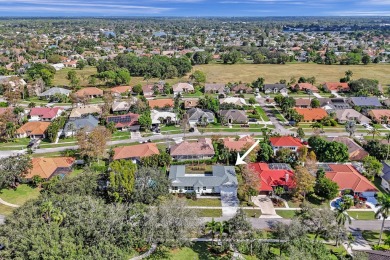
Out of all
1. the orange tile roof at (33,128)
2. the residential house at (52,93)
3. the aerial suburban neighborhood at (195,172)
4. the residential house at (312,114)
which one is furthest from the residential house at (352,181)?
the residential house at (52,93)

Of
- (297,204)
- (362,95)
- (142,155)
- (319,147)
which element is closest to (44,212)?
(142,155)

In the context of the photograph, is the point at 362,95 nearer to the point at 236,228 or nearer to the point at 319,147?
the point at 319,147

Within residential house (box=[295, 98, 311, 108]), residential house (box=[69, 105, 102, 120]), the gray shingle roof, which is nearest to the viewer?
the gray shingle roof

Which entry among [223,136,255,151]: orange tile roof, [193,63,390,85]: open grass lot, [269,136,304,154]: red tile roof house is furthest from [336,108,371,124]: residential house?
[193,63,390,85]: open grass lot

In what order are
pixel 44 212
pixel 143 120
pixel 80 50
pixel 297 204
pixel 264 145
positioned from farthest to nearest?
pixel 80 50
pixel 143 120
pixel 264 145
pixel 297 204
pixel 44 212

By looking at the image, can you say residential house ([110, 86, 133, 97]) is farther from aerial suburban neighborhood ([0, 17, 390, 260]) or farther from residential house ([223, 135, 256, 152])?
residential house ([223, 135, 256, 152])

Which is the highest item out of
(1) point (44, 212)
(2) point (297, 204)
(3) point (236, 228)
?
(1) point (44, 212)

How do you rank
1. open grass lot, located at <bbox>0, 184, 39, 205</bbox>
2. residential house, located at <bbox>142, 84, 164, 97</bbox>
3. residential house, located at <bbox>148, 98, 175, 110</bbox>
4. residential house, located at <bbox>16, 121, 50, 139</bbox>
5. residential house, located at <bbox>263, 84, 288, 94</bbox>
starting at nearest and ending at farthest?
open grass lot, located at <bbox>0, 184, 39, 205</bbox>
residential house, located at <bbox>16, 121, 50, 139</bbox>
residential house, located at <bbox>148, 98, 175, 110</bbox>
residential house, located at <bbox>142, 84, 164, 97</bbox>
residential house, located at <bbox>263, 84, 288, 94</bbox>
